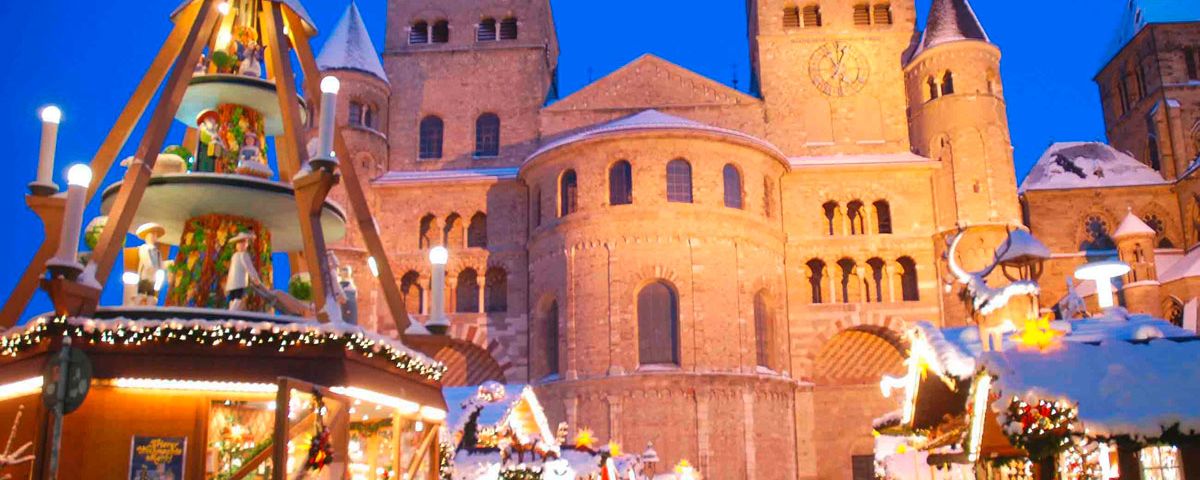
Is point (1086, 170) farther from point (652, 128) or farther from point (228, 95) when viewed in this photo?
point (228, 95)

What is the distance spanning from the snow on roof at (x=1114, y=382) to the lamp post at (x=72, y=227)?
8.51 m

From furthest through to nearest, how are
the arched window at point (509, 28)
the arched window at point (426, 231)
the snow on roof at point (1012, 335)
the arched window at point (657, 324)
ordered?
the arched window at point (509, 28)
the arched window at point (426, 231)
the arched window at point (657, 324)
the snow on roof at point (1012, 335)

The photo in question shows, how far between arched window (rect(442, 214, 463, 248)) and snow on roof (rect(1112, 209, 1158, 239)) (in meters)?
23.0

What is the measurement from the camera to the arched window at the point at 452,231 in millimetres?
35219

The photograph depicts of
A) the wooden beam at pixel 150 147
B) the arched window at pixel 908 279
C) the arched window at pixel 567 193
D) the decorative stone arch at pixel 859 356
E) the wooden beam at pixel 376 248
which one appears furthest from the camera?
the arched window at pixel 908 279

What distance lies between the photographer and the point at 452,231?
116 ft

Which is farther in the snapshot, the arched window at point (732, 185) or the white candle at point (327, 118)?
the arched window at point (732, 185)

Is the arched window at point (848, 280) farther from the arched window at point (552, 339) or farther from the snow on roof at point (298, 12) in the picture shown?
the snow on roof at point (298, 12)

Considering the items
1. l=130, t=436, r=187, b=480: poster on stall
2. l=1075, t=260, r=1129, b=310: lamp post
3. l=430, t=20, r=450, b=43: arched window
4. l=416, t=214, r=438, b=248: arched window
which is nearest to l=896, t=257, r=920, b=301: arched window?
l=416, t=214, r=438, b=248: arched window

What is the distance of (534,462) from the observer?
1625 cm

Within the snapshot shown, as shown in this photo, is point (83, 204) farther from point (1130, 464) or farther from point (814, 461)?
point (814, 461)

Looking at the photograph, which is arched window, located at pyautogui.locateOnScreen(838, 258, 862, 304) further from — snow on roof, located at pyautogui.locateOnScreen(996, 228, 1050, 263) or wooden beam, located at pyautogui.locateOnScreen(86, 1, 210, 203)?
wooden beam, located at pyautogui.locateOnScreen(86, 1, 210, 203)

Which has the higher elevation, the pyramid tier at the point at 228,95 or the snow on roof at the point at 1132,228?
the snow on roof at the point at 1132,228

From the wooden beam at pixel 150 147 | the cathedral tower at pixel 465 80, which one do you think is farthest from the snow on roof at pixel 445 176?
the wooden beam at pixel 150 147
